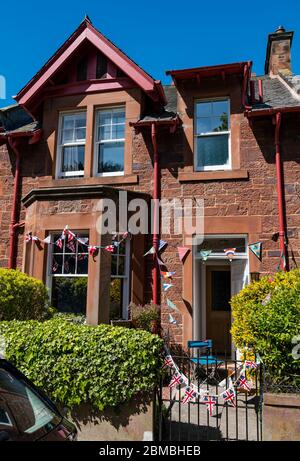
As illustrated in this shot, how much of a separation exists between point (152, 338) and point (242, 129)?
6.27 metres

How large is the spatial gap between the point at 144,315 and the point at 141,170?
3697 mm

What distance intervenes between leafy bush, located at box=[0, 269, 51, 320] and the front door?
19.8ft

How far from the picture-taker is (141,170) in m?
9.73

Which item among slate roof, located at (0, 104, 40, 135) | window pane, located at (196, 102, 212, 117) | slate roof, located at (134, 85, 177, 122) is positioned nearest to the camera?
slate roof, located at (134, 85, 177, 122)

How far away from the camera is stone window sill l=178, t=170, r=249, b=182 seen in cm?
910

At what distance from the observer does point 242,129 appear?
9.38m

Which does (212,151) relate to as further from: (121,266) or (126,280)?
(126,280)

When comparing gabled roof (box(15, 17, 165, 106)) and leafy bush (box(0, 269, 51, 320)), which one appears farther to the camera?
gabled roof (box(15, 17, 165, 106))

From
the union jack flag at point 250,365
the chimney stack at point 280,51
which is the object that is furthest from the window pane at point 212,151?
the union jack flag at point 250,365

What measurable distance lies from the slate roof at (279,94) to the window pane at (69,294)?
6049 millimetres

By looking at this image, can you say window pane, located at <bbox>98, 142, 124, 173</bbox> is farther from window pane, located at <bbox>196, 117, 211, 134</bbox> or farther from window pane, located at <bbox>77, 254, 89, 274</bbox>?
window pane, located at <bbox>77, 254, 89, 274</bbox>

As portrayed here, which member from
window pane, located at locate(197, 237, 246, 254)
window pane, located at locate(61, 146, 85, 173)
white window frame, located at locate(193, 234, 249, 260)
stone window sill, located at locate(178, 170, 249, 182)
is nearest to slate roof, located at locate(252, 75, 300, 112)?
stone window sill, located at locate(178, 170, 249, 182)

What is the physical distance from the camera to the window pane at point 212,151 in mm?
9570

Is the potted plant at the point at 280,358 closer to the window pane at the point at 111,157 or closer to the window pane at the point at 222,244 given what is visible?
the window pane at the point at 222,244
